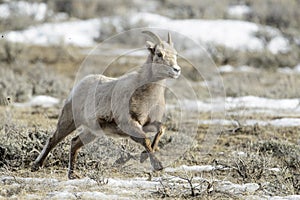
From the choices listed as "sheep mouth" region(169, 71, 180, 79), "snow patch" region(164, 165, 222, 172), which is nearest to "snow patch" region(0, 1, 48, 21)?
"snow patch" region(164, 165, 222, 172)

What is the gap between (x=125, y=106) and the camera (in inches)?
258

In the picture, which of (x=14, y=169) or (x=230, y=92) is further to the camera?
(x=230, y=92)

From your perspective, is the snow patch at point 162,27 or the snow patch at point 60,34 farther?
the snow patch at point 162,27

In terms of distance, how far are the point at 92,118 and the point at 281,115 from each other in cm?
493

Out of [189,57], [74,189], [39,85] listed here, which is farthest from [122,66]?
[74,189]

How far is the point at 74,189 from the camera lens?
19.5 ft

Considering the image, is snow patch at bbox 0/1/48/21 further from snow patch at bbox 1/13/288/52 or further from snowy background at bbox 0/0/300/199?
snow patch at bbox 1/13/288/52

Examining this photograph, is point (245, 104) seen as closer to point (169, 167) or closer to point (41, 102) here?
point (41, 102)

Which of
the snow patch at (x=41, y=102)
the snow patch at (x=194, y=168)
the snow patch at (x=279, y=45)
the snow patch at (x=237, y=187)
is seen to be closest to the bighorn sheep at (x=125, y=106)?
the snow patch at (x=194, y=168)

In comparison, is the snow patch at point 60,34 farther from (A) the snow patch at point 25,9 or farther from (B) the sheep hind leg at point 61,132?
(B) the sheep hind leg at point 61,132

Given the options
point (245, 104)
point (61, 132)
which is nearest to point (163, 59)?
point (61, 132)

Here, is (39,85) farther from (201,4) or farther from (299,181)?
(201,4)

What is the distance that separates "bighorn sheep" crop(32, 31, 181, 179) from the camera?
649 centimetres

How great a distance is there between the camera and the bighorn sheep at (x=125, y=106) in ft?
21.3
